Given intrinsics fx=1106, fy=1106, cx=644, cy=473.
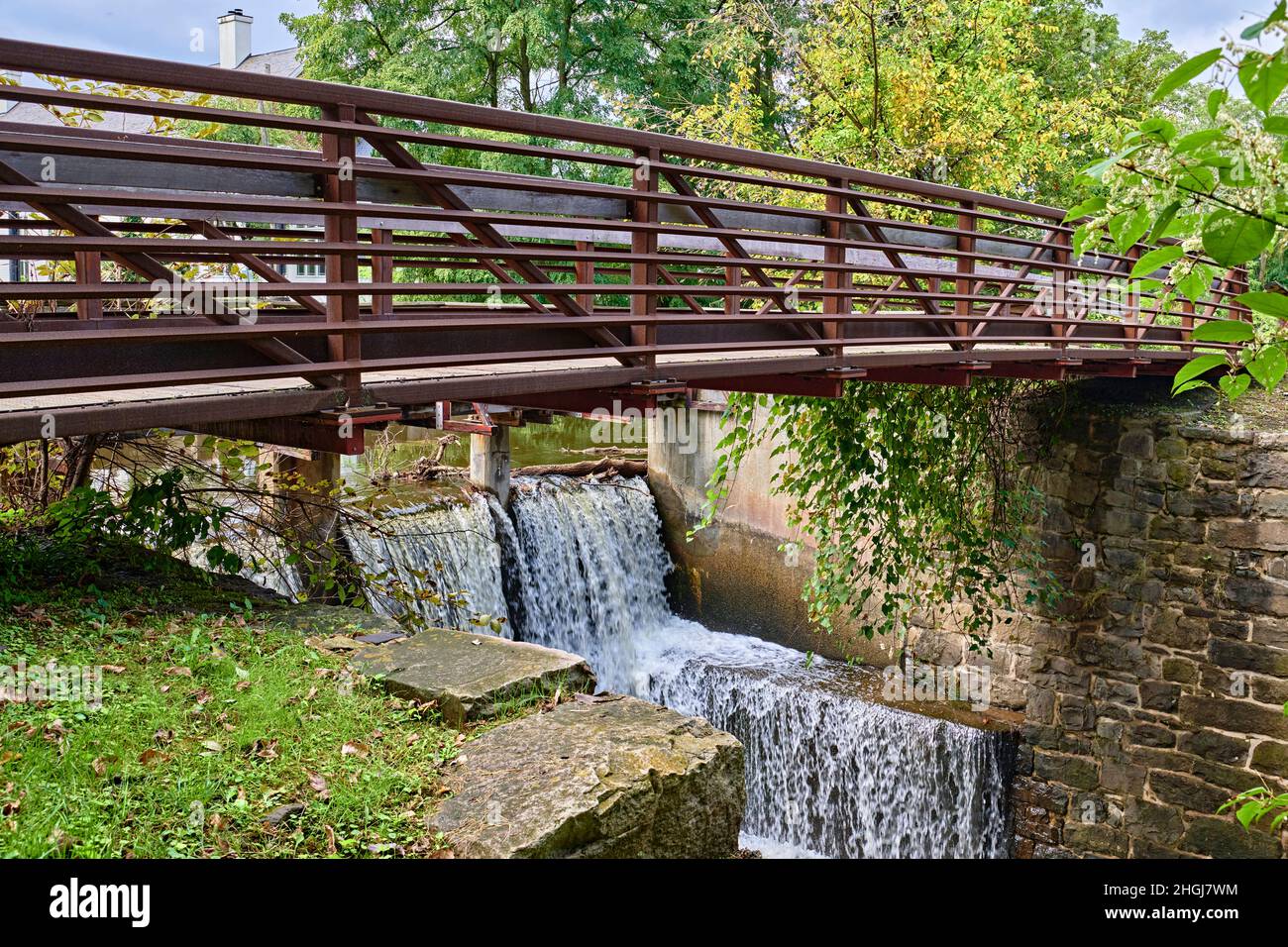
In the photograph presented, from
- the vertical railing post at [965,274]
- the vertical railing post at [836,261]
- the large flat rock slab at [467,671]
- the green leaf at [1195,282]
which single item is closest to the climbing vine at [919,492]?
the vertical railing post at [965,274]

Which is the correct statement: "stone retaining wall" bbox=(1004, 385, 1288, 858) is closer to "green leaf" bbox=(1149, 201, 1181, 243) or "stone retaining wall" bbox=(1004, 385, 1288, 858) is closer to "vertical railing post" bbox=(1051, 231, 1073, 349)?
"vertical railing post" bbox=(1051, 231, 1073, 349)

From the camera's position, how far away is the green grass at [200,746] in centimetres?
335

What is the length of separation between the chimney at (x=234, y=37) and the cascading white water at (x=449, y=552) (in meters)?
15.1

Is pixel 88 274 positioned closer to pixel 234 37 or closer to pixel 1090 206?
pixel 1090 206

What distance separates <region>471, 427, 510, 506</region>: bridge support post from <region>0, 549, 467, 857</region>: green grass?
569cm

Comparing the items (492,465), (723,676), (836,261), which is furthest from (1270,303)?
(492,465)

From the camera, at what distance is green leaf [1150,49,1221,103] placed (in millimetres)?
1264

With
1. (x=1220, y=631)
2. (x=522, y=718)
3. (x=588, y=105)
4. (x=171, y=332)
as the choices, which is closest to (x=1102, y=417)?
(x=1220, y=631)

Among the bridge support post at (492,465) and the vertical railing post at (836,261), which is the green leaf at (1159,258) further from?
the bridge support post at (492,465)

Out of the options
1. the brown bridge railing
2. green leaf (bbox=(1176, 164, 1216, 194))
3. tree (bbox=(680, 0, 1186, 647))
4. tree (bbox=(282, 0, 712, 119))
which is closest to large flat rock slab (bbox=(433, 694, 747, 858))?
the brown bridge railing

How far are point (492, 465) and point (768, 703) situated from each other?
138 inches

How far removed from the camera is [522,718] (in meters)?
4.35

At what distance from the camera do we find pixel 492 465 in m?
10.8
